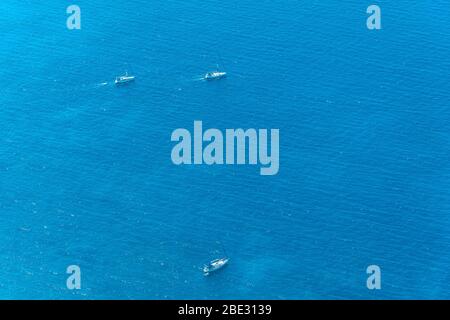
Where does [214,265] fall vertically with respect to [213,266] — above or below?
above

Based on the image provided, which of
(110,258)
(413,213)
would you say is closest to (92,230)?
(110,258)

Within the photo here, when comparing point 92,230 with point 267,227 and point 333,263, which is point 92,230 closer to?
point 267,227

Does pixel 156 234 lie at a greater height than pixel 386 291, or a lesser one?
greater
